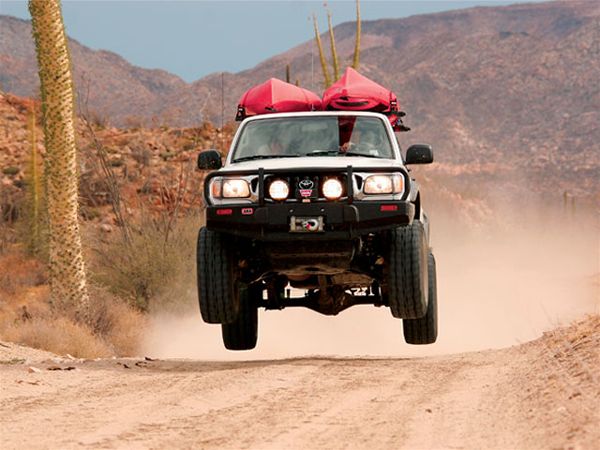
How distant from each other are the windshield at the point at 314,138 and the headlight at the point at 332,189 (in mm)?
1108

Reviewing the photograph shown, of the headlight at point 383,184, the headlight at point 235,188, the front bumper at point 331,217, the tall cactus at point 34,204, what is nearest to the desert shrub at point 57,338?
the headlight at point 235,188

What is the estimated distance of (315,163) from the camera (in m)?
10.5

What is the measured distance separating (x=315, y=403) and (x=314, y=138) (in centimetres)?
405

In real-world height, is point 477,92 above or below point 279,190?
above

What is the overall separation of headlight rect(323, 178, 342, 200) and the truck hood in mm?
153

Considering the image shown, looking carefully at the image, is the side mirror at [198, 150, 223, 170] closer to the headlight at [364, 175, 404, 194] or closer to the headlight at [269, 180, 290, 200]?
the headlight at [269, 180, 290, 200]

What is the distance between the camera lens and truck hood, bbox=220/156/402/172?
1041cm

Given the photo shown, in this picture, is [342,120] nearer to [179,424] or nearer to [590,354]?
[590,354]

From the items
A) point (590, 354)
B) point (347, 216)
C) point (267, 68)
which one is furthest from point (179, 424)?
point (267, 68)

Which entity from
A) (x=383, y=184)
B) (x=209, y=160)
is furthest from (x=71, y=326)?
(x=383, y=184)

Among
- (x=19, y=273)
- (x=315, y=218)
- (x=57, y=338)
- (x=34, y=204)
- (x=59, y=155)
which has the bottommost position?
(x=19, y=273)

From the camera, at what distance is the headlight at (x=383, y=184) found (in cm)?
1034

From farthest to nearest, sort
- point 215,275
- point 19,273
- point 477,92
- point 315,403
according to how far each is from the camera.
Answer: point 477,92
point 19,273
point 215,275
point 315,403

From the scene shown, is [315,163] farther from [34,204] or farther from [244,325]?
[34,204]
